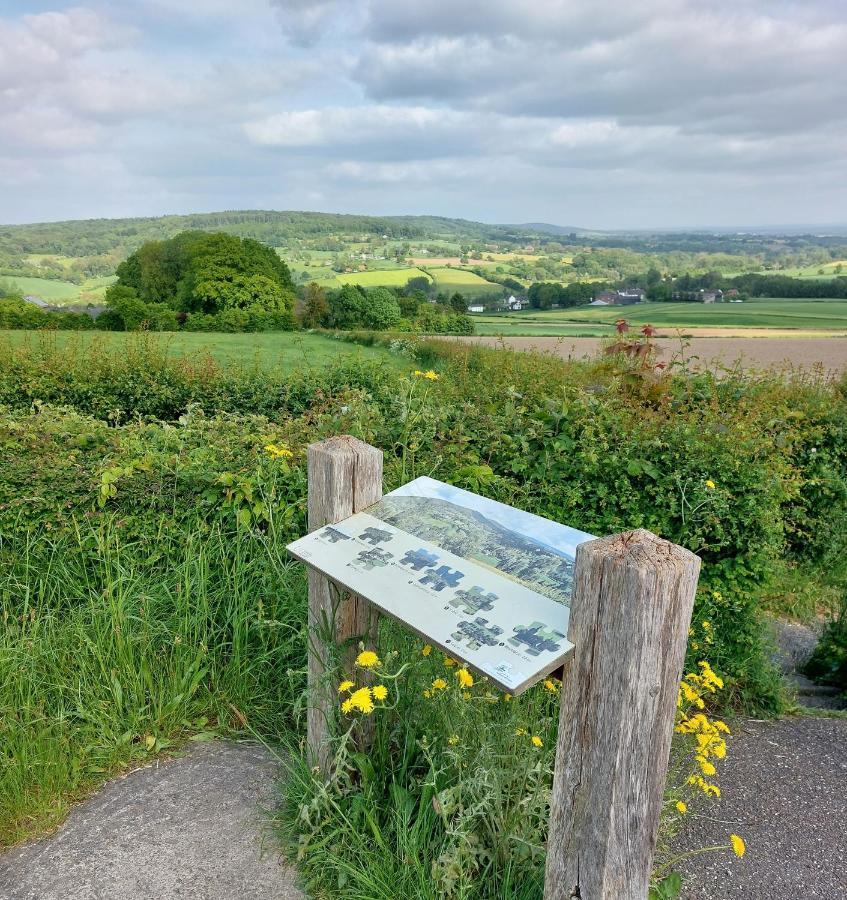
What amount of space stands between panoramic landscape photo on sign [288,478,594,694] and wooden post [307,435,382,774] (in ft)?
0.24

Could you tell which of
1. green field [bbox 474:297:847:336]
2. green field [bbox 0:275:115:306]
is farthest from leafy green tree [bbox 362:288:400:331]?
green field [bbox 0:275:115:306]

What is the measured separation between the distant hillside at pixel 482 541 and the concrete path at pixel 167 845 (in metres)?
1.21

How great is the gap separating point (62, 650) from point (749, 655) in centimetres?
337

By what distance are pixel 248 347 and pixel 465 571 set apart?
1676cm

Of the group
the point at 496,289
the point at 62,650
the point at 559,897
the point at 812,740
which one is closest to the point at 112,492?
the point at 62,650

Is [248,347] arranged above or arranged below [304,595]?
below

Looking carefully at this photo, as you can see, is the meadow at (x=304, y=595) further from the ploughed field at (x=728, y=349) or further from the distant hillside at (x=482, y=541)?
the ploughed field at (x=728, y=349)

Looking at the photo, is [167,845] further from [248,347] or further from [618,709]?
[248,347]

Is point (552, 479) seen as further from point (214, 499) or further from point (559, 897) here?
point (559, 897)

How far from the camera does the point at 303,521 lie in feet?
11.5

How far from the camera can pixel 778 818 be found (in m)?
2.71

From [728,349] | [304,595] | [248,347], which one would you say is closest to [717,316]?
[728,349]

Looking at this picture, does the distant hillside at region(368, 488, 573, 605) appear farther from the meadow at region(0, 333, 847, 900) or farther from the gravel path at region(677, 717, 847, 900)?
the gravel path at region(677, 717, 847, 900)

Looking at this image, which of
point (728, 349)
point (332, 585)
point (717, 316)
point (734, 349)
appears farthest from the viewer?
point (717, 316)
